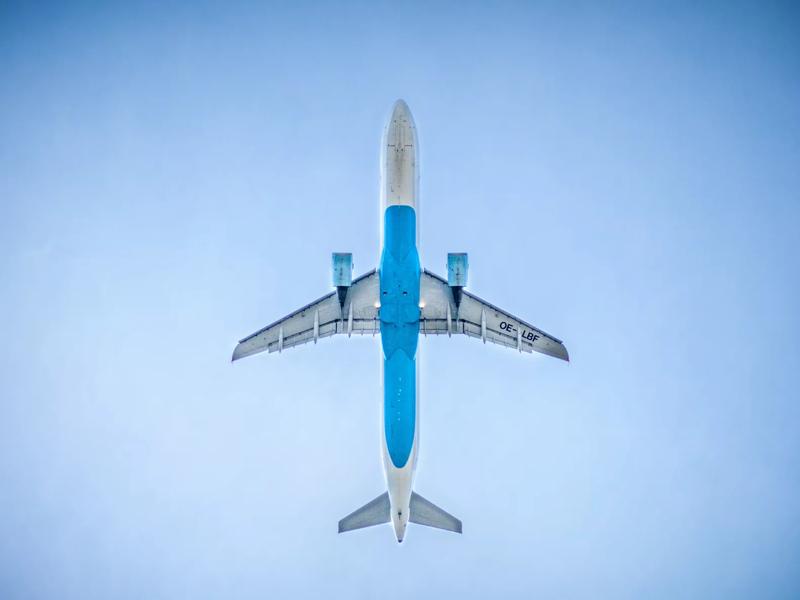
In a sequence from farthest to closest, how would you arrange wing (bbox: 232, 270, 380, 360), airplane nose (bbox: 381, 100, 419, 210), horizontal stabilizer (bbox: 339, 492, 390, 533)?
1. horizontal stabilizer (bbox: 339, 492, 390, 533)
2. wing (bbox: 232, 270, 380, 360)
3. airplane nose (bbox: 381, 100, 419, 210)

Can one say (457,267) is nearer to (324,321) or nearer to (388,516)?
(324,321)

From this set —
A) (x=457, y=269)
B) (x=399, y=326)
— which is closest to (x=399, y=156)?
(x=457, y=269)

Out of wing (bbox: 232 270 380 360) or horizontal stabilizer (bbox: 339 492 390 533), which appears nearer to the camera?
wing (bbox: 232 270 380 360)

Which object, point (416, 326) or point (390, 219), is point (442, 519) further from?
point (390, 219)

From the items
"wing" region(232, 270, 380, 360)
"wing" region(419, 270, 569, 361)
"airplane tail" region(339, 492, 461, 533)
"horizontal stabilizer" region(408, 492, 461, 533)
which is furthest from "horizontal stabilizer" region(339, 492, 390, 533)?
Result: "wing" region(419, 270, 569, 361)

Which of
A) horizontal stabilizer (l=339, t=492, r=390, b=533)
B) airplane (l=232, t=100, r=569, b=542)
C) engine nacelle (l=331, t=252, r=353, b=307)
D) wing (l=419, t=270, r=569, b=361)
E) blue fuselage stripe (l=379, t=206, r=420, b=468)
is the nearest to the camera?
blue fuselage stripe (l=379, t=206, r=420, b=468)

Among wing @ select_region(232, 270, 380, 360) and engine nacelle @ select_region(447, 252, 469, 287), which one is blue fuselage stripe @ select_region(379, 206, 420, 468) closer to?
engine nacelle @ select_region(447, 252, 469, 287)

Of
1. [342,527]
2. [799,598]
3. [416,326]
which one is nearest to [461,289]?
[416,326]
